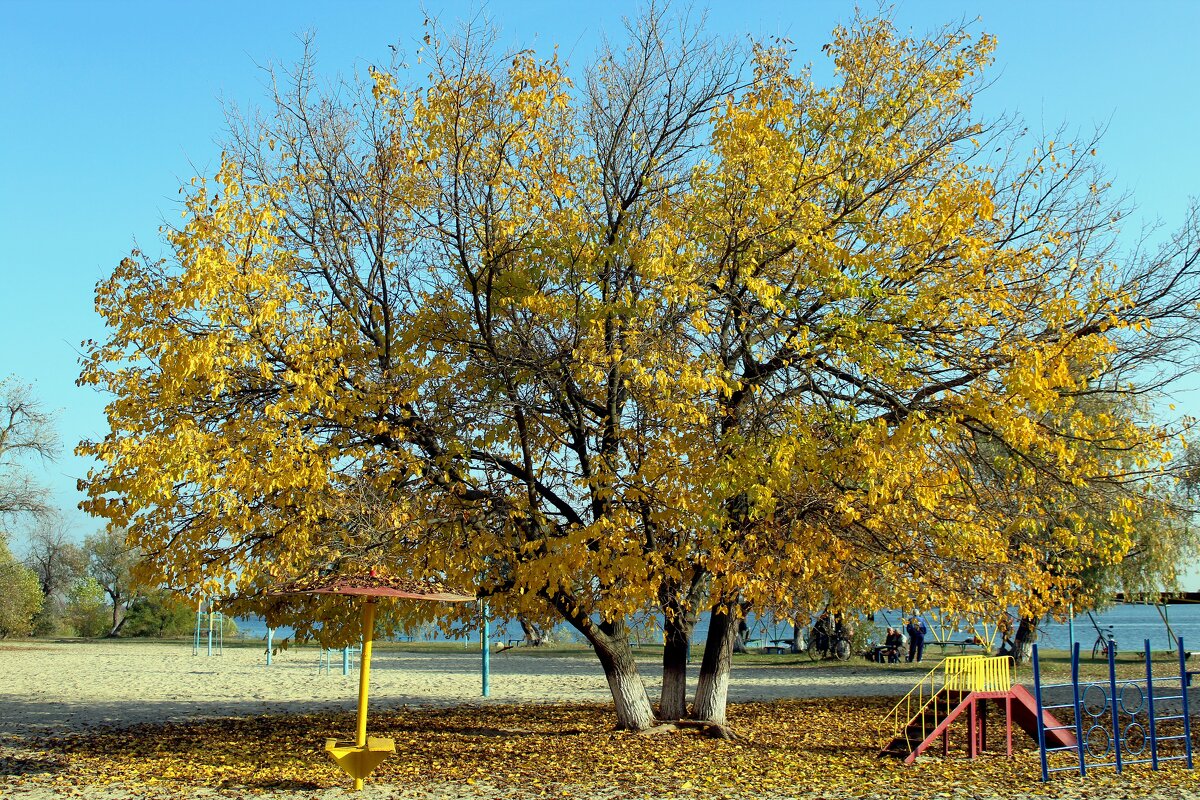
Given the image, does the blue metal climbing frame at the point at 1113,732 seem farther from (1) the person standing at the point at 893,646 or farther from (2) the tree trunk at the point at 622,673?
(1) the person standing at the point at 893,646

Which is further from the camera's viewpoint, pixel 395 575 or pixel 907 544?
pixel 907 544

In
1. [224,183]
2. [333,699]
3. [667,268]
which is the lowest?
[333,699]

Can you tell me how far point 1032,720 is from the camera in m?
12.6

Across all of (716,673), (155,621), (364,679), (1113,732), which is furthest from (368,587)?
(155,621)

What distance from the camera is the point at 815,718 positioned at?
1655 centimetres

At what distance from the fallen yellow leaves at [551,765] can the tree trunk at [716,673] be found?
22.2 inches

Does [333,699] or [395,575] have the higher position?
[395,575]

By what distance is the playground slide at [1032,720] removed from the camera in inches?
483

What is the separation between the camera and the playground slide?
12.3 m

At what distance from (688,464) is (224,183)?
5655mm

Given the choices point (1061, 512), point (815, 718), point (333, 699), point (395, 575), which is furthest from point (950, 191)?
point (333, 699)

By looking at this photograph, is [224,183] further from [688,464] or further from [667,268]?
[688,464]

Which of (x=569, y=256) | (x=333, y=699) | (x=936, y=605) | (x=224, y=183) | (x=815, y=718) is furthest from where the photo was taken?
(x=333, y=699)

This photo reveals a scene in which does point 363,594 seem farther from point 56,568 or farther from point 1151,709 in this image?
point 56,568
